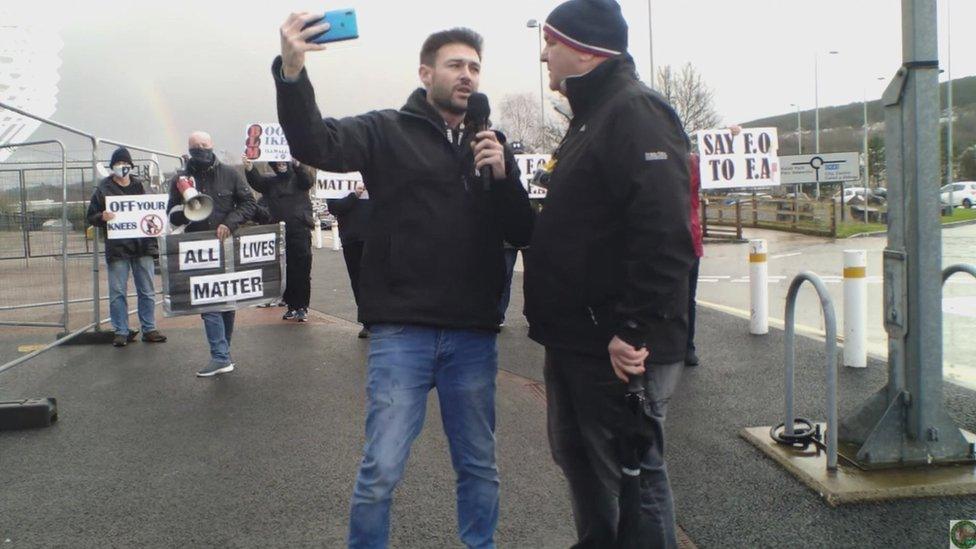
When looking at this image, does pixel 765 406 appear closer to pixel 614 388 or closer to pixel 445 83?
pixel 614 388

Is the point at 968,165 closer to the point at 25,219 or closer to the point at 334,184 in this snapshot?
the point at 334,184

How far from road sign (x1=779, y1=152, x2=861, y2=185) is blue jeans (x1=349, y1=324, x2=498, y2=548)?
1131 inches

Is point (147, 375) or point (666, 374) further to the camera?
point (147, 375)

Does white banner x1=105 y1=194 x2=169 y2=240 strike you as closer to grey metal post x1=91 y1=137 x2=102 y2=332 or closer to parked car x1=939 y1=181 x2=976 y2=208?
grey metal post x1=91 y1=137 x2=102 y2=332

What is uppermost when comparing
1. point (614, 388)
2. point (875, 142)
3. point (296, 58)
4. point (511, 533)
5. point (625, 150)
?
point (875, 142)

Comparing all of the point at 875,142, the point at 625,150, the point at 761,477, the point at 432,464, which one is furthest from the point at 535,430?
the point at 875,142

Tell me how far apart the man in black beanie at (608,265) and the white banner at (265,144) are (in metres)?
6.97

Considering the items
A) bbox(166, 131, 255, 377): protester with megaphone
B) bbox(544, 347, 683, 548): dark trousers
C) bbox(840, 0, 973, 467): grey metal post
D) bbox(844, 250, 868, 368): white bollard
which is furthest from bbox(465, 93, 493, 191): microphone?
bbox(844, 250, 868, 368): white bollard

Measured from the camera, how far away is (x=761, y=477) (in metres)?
4.10

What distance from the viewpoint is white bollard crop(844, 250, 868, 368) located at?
650 cm

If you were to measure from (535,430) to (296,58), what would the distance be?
10.6 ft

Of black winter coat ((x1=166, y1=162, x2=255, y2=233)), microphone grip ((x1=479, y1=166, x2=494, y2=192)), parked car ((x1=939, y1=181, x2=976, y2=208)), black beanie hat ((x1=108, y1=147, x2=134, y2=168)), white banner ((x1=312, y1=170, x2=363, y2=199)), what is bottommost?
microphone grip ((x1=479, y1=166, x2=494, y2=192))

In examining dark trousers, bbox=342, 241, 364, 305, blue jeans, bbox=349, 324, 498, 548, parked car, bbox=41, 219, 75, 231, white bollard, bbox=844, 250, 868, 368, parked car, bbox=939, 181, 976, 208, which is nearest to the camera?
blue jeans, bbox=349, 324, 498, 548

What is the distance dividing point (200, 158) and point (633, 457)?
527cm
